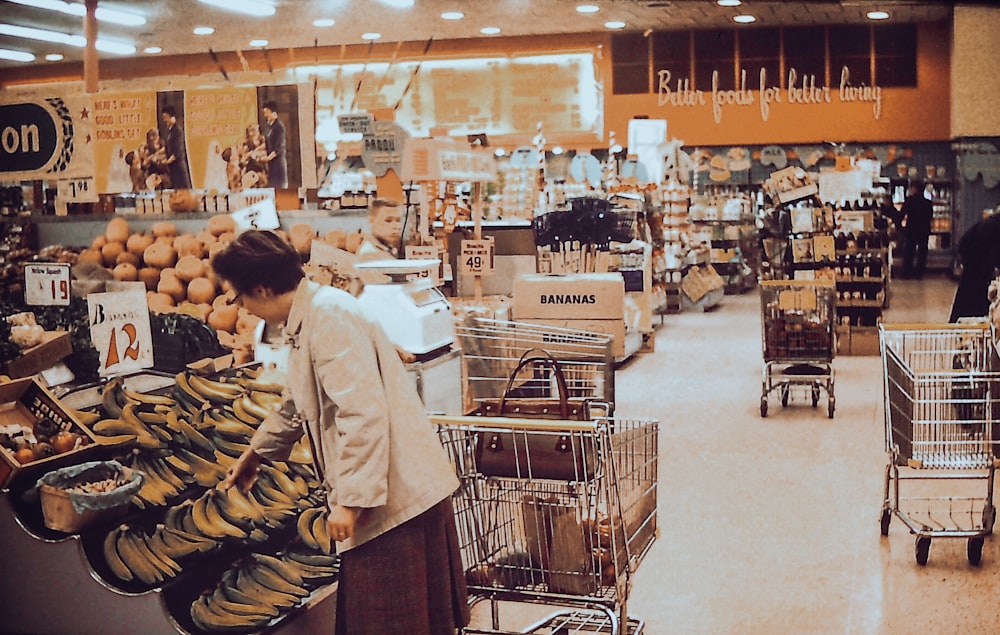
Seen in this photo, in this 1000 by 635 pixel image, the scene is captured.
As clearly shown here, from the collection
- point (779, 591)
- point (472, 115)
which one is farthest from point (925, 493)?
point (472, 115)

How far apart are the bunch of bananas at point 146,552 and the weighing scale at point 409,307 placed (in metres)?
1.38

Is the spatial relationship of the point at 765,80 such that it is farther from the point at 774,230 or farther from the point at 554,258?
the point at 554,258

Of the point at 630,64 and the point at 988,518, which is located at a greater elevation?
the point at 630,64

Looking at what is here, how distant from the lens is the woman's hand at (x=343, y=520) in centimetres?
269

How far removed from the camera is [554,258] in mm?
9133

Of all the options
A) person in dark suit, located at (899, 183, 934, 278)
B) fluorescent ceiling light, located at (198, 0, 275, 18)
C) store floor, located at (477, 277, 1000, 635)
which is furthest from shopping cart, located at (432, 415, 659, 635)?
person in dark suit, located at (899, 183, 934, 278)

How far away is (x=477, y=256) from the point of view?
23.2 feet

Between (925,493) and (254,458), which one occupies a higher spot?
(254,458)

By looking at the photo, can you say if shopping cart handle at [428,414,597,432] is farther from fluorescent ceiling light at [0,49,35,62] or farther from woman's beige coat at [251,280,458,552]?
fluorescent ceiling light at [0,49,35,62]

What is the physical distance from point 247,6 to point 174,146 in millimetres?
8401

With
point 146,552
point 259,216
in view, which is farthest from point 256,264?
point 259,216

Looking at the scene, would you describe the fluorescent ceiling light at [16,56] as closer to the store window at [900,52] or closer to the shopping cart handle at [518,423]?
the shopping cart handle at [518,423]

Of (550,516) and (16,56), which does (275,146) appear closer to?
(550,516)

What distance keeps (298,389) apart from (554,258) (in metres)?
6.41
